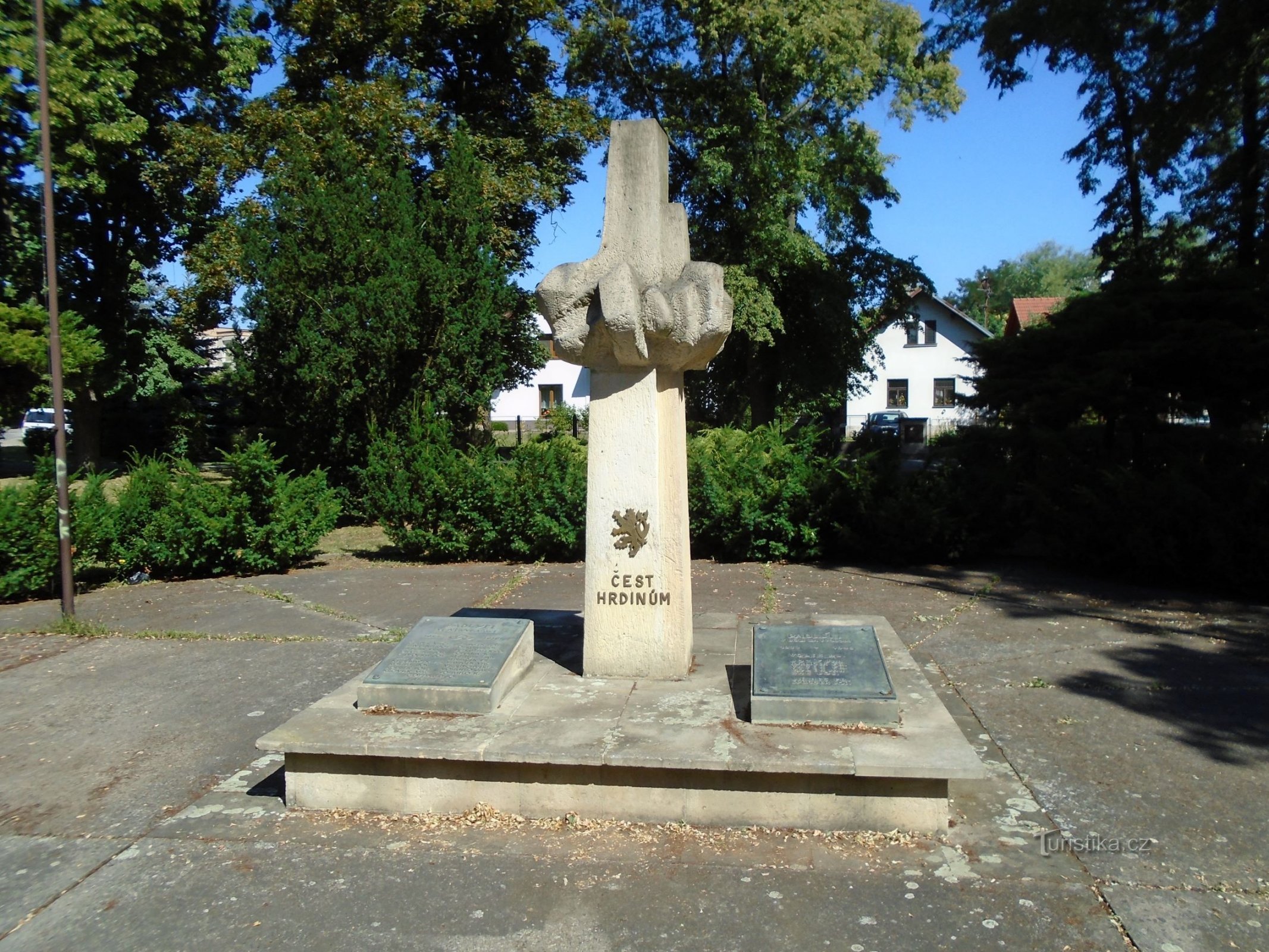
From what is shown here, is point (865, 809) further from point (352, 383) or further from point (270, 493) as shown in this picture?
point (352, 383)

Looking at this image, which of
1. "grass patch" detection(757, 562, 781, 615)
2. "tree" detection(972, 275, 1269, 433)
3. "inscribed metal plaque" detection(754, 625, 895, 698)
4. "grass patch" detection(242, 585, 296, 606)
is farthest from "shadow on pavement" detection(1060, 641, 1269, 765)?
"grass patch" detection(242, 585, 296, 606)

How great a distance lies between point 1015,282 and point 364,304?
9879 centimetres

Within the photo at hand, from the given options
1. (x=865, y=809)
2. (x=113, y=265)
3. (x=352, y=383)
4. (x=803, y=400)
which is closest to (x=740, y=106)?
(x=803, y=400)

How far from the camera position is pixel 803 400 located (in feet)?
101

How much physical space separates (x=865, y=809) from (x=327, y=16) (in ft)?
63.8

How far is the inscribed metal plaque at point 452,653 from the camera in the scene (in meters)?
5.02

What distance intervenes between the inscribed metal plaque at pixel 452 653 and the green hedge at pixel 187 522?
6.05 meters

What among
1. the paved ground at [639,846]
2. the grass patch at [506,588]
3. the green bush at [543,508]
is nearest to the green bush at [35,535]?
the paved ground at [639,846]

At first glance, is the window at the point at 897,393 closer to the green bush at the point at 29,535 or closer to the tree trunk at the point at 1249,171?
the tree trunk at the point at 1249,171

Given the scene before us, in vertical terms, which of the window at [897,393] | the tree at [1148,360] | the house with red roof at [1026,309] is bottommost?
the tree at [1148,360]

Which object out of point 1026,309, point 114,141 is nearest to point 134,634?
point 114,141

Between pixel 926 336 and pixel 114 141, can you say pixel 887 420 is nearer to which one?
pixel 926 336

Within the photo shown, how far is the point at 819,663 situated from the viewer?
499cm

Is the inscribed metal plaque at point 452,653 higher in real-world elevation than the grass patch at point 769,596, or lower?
higher
